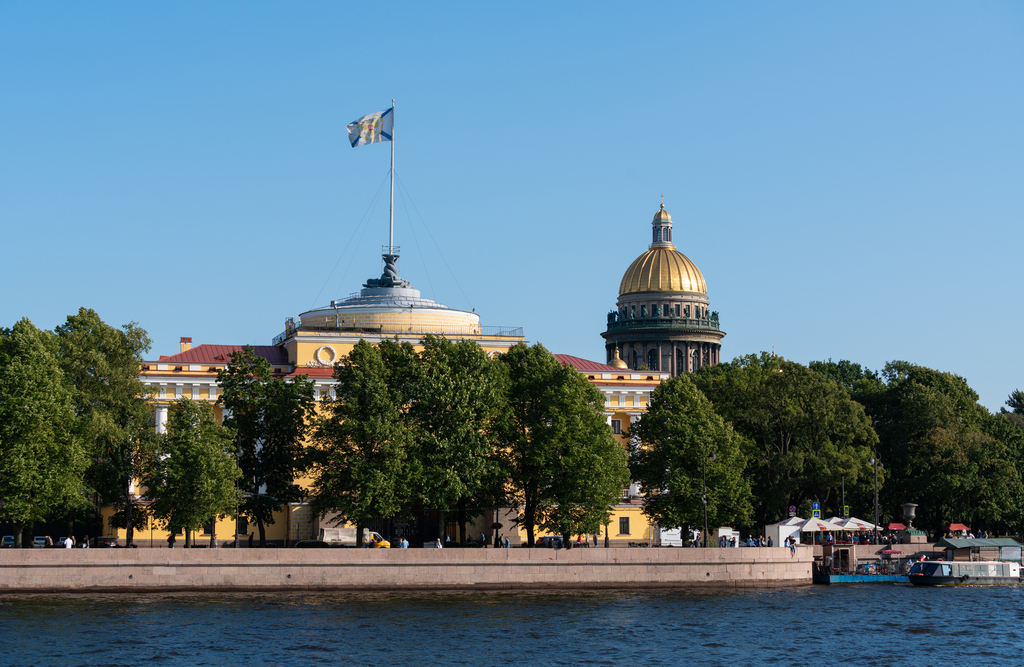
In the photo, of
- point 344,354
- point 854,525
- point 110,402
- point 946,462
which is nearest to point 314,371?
point 344,354

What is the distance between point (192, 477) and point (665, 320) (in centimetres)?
8834

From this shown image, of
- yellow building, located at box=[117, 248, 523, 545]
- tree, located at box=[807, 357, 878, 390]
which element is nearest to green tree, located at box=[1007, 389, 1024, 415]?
tree, located at box=[807, 357, 878, 390]

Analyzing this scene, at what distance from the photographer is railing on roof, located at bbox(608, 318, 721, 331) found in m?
144

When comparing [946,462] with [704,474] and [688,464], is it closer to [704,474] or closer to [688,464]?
[688,464]

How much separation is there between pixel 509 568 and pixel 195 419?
16021 millimetres

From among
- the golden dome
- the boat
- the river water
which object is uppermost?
the golden dome

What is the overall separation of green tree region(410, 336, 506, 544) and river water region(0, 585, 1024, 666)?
6132 mm

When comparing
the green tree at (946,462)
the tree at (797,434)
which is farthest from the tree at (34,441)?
the green tree at (946,462)

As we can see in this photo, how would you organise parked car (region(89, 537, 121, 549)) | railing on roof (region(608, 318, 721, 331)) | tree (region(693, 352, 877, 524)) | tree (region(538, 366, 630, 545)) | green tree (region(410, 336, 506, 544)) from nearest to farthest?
green tree (region(410, 336, 506, 544)) < parked car (region(89, 537, 121, 549)) < tree (region(538, 366, 630, 545)) < tree (region(693, 352, 877, 524)) < railing on roof (region(608, 318, 721, 331))

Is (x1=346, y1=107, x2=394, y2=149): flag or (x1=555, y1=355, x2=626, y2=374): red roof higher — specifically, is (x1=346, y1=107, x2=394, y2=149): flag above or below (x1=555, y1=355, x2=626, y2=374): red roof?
above

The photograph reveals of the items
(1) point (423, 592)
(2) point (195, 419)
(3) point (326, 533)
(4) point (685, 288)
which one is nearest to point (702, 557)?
(1) point (423, 592)

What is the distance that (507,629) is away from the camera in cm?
4900

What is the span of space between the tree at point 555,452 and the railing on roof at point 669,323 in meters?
74.8

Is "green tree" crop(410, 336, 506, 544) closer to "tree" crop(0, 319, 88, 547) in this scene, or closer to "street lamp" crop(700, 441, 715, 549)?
"street lamp" crop(700, 441, 715, 549)
